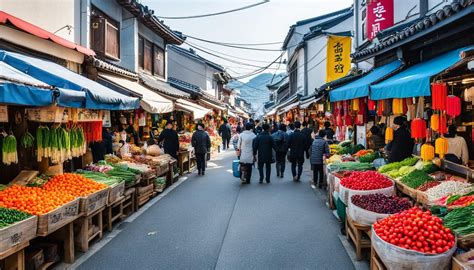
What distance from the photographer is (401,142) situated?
991 centimetres

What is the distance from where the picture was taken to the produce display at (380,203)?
20.7ft

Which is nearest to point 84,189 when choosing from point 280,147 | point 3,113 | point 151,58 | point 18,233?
point 3,113

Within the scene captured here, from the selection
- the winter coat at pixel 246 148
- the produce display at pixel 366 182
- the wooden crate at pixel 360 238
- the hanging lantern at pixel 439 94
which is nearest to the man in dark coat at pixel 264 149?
the winter coat at pixel 246 148

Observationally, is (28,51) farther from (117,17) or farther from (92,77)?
(117,17)

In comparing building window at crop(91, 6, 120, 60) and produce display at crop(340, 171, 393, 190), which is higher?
building window at crop(91, 6, 120, 60)

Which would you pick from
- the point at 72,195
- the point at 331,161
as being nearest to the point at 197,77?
the point at 331,161

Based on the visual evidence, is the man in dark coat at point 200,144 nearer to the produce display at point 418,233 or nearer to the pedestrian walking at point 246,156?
the pedestrian walking at point 246,156

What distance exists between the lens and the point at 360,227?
6.38 meters

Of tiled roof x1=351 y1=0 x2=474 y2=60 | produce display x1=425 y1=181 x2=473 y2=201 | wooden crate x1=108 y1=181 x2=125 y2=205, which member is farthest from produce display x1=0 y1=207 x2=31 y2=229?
tiled roof x1=351 y1=0 x2=474 y2=60

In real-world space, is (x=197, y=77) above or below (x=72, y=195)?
above

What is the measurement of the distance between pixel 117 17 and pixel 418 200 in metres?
13.8

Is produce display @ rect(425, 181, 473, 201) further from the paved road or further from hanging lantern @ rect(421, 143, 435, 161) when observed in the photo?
the paved road

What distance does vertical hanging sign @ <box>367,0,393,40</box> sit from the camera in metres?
13.4

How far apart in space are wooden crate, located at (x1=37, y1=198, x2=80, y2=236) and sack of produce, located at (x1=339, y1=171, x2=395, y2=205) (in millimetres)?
4985
